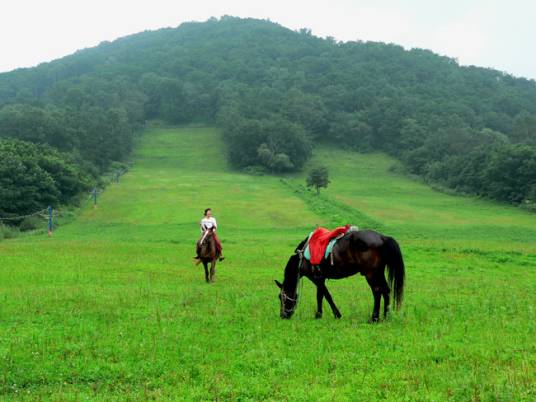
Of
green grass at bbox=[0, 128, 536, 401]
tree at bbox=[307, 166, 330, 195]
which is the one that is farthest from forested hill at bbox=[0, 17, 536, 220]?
green grass at bbox=[0, 128, 536, 401]

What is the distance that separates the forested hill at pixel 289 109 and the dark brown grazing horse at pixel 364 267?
1576 inches

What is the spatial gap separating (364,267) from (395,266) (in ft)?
2.13

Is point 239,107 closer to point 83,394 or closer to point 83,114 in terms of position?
point 83,114

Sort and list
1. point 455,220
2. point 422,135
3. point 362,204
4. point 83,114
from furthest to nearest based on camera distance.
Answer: point 422,135 → point 83,114 → point 362,204 → point 455,220

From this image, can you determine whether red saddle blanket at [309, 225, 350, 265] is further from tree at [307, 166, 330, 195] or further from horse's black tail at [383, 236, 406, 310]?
tree at [307, 166, 330, 195]

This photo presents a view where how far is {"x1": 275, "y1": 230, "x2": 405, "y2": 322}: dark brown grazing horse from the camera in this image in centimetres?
1051

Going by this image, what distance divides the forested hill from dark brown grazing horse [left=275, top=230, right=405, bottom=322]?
40036 millimetres

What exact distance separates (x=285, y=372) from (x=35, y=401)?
3.39 m

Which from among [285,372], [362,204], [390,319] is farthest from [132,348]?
[362,204]

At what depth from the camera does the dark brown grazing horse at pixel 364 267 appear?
10508 millimetres

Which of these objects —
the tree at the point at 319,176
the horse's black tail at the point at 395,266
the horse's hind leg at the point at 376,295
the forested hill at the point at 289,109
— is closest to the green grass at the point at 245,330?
the horse's hind leg at the point at 376,295

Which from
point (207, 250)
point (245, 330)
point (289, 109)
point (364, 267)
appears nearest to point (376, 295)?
point (364, 267)

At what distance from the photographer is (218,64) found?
180 m

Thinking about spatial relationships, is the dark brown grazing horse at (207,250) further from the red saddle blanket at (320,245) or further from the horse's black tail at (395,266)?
the horse's black tail at (395,266)
